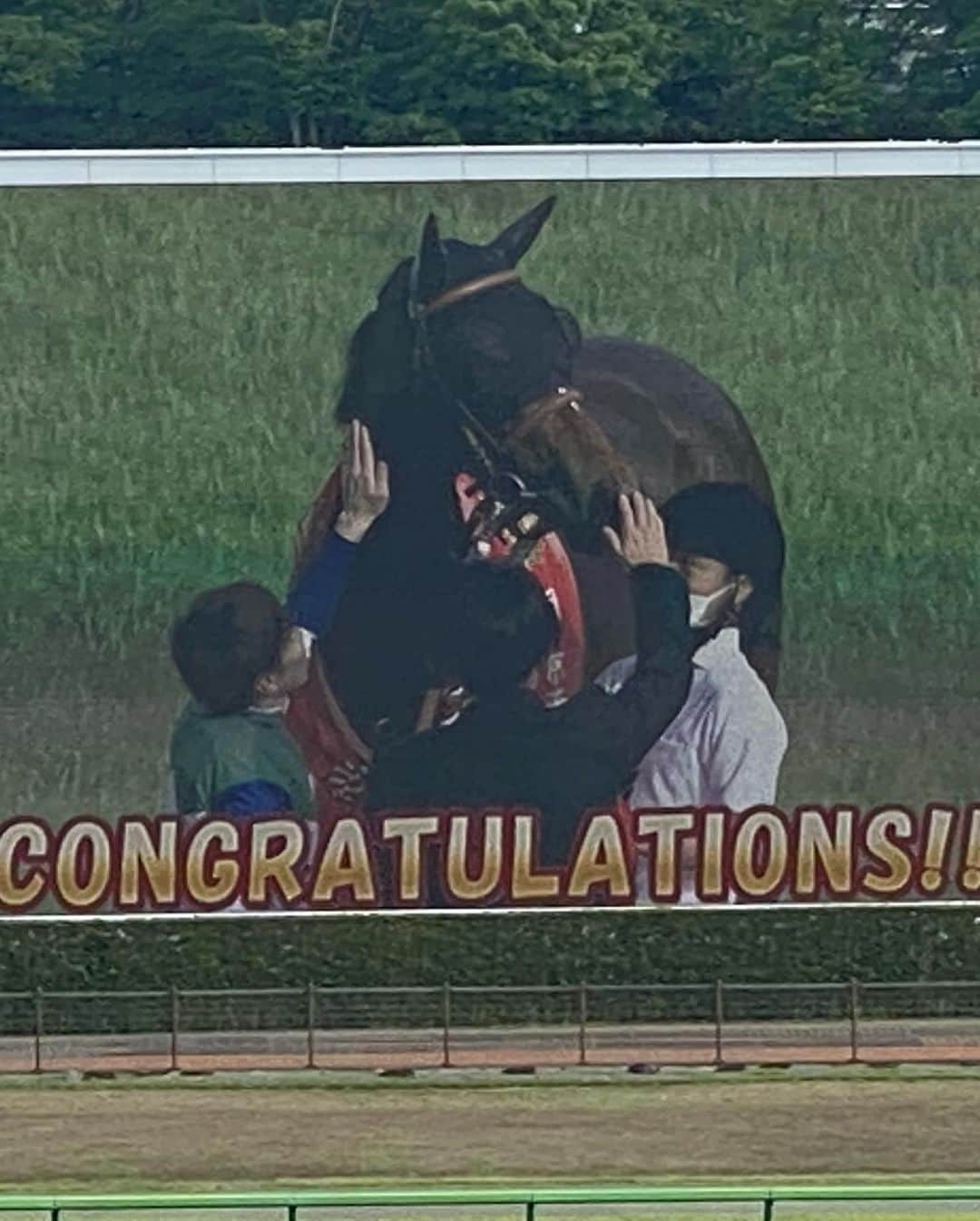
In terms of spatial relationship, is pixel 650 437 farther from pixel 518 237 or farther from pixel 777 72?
pixel 777 72

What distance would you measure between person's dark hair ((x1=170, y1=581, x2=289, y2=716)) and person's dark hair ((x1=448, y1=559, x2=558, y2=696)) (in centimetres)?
218

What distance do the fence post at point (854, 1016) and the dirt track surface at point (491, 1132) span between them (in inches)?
36.1

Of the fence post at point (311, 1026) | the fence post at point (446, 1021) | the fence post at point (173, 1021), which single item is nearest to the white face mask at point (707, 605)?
the fence post at point (446, 1021)

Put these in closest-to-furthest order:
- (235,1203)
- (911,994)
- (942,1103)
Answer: (235,1203), (942,1103), (911,994)

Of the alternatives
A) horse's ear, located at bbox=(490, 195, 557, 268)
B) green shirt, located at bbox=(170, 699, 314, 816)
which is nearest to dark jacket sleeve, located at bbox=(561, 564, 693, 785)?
green shirt, located at bbox=(170, 699, 314, 816)

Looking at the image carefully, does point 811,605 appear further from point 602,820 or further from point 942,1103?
point 942,1103

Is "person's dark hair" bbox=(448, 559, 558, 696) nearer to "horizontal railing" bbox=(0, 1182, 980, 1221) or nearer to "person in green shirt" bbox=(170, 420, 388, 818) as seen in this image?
"person in green shirt" bbox=(170, 420, 388, 818)

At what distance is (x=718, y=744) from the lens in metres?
42.8

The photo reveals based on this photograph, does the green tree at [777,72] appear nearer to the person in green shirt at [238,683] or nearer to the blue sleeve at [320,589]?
the blue sleeve at [320,589]

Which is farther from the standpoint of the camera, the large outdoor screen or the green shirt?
the large outdoor screen

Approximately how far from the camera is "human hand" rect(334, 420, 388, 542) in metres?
42.4

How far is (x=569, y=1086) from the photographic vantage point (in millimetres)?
39000

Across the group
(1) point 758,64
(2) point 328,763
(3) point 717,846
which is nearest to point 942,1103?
(3) point 717,846

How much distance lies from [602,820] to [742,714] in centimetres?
211
